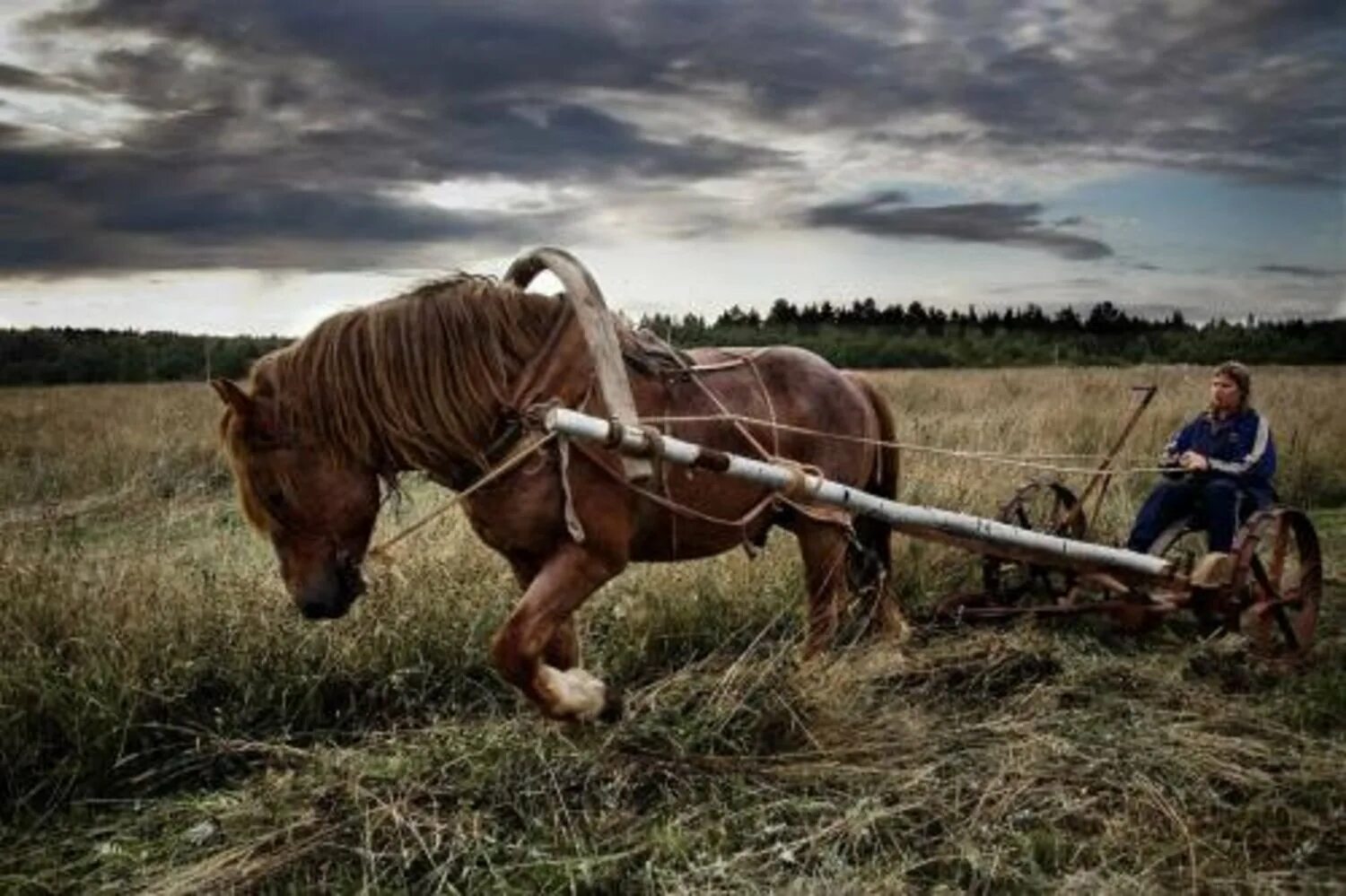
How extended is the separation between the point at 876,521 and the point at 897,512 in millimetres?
1380

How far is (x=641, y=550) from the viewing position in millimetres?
4941

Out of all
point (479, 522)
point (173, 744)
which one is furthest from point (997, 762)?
point (173, 744)

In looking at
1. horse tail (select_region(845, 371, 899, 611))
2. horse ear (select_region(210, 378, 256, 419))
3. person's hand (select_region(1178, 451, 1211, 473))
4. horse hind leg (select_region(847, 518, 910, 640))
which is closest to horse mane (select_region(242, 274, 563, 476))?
horse ear (select_region(210, 378, 256, 419))

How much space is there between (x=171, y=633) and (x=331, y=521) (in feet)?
5.31

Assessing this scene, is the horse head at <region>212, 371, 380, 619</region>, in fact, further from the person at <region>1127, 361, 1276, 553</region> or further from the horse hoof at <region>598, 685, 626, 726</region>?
the person at <region>1127, 361, 1276, 553</region>

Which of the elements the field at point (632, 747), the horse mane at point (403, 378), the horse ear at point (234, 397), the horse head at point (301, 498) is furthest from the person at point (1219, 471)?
the horse ear at point (234, 397)

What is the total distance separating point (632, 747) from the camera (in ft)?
14.3

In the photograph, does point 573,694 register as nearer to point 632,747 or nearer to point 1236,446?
point 632,747

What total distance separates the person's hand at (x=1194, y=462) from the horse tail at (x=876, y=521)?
1.61 metres

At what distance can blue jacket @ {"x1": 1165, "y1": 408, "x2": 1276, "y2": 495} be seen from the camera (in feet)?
21.7

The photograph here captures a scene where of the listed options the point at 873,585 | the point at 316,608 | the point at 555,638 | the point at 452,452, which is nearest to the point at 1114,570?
the point at 873,585

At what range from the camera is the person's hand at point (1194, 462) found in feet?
21.2

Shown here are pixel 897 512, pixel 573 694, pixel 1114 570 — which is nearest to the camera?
pixel 573 694

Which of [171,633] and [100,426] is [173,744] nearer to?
[171,633]
